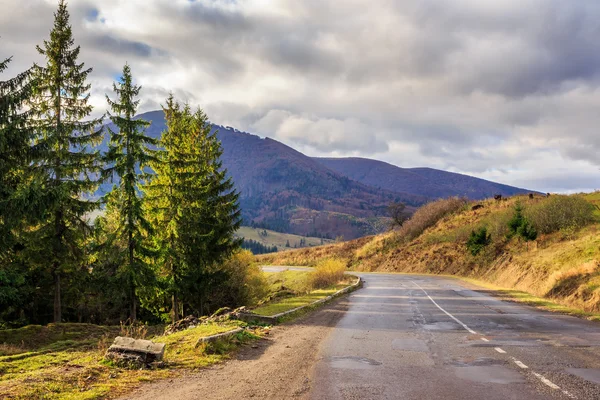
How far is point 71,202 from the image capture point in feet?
91.7

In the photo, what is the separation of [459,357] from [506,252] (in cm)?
4207

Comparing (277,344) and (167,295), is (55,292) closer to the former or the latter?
(167,295)

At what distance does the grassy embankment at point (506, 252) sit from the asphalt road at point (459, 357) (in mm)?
5923

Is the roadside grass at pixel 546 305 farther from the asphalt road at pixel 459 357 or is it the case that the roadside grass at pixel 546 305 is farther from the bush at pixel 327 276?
the bush at pixel 327 276

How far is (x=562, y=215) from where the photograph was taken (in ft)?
146

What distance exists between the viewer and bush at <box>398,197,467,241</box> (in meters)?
82.6

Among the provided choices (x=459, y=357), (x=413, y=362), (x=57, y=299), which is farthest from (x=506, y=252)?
(x=413, y=362)

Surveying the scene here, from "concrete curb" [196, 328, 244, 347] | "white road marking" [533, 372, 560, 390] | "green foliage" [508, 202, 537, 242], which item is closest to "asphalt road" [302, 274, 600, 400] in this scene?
"white road marking" [533, 372, 560, 390]

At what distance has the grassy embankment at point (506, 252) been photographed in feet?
82.0

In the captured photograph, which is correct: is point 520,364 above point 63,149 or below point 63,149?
below

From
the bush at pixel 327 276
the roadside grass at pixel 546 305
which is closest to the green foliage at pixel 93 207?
the bush at pixel 327 276

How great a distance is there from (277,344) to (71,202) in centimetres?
2020

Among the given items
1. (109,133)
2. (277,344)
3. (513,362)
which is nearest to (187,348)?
(277,344)

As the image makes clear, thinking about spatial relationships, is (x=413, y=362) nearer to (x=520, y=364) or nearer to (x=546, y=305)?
(x=520, y=364)
